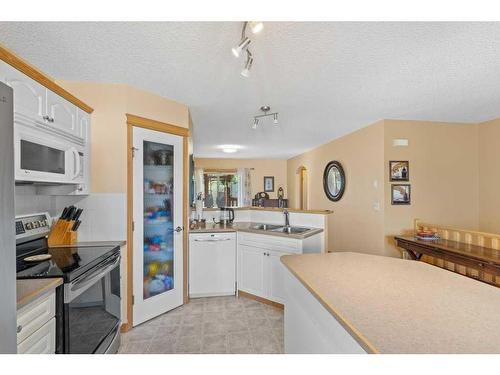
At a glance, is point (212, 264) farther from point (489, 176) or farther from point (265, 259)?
point (489, 176)

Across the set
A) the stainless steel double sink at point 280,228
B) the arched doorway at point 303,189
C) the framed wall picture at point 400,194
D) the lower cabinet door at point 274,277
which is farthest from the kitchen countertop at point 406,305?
the arched doorway at point 303,189

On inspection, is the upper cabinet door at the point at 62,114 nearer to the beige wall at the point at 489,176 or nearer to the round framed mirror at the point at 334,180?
the round framed mirror at the point at 334,180

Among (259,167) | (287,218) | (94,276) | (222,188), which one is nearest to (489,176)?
(287,218)

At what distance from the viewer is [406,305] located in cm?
98

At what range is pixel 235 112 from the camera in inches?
130

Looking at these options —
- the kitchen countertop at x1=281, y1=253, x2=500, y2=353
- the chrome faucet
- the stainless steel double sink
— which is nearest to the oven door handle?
the kitchen countertop at x1=281, y1=253, x2=500, y2=353

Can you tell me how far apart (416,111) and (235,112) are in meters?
2.34

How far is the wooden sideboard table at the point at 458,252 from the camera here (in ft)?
7.55

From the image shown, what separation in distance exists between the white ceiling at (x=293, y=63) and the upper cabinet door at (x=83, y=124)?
0.34 m

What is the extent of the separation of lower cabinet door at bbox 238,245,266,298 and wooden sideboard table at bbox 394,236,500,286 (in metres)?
1.89

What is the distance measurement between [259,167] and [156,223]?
586 cm

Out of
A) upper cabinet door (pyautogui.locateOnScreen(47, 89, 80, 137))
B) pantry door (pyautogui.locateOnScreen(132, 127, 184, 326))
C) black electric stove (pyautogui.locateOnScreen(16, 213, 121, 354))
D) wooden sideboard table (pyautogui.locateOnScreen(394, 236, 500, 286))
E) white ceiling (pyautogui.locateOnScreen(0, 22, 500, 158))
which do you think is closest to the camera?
black electric stove (pyautogui.locateOnScreen(16, 213, 121, 354))

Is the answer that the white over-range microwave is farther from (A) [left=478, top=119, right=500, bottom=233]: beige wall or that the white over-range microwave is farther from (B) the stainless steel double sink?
(A) [left=478, top=119, right=500, bottom=233]: beige wall

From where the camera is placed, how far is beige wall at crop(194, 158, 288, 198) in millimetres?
8188
